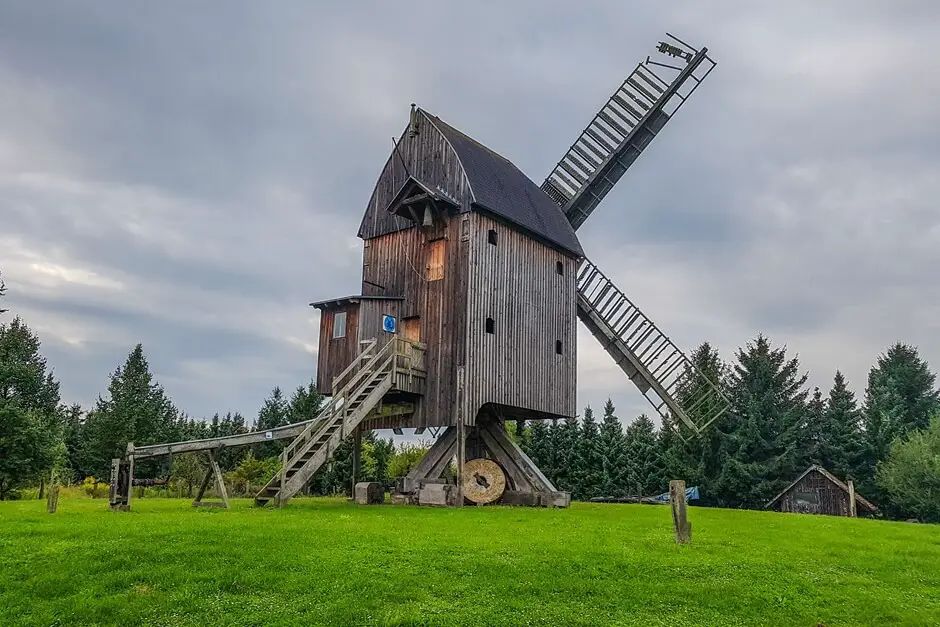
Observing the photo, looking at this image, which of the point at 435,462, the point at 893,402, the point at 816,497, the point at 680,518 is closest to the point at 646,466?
the point at 816,497

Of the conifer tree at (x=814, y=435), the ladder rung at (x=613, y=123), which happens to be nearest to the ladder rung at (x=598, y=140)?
the ladder rung at (x=613, y=123)

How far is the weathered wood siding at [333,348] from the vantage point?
2316cm

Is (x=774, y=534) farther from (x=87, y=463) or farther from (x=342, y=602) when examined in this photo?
(x=87, y=463)

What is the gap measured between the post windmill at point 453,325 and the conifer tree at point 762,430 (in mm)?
17494

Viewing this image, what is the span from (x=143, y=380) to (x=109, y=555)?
39102 mm

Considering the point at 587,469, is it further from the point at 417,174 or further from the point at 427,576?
the point at 427,576

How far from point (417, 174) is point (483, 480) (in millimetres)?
9455

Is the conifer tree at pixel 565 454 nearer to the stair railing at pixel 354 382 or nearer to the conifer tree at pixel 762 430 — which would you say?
the conifer tree at pixel 762 430

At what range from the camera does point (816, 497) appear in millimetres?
36406

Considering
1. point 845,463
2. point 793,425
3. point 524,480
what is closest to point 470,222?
point 524,480

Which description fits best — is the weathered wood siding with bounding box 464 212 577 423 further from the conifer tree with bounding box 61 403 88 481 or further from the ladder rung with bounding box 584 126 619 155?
the conifer tree with bounding box 61 403 88 481

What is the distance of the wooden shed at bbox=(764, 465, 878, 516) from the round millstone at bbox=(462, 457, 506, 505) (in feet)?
60.6

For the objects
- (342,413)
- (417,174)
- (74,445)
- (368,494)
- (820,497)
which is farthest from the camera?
(74,445)

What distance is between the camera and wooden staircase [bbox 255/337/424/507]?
720 inches
